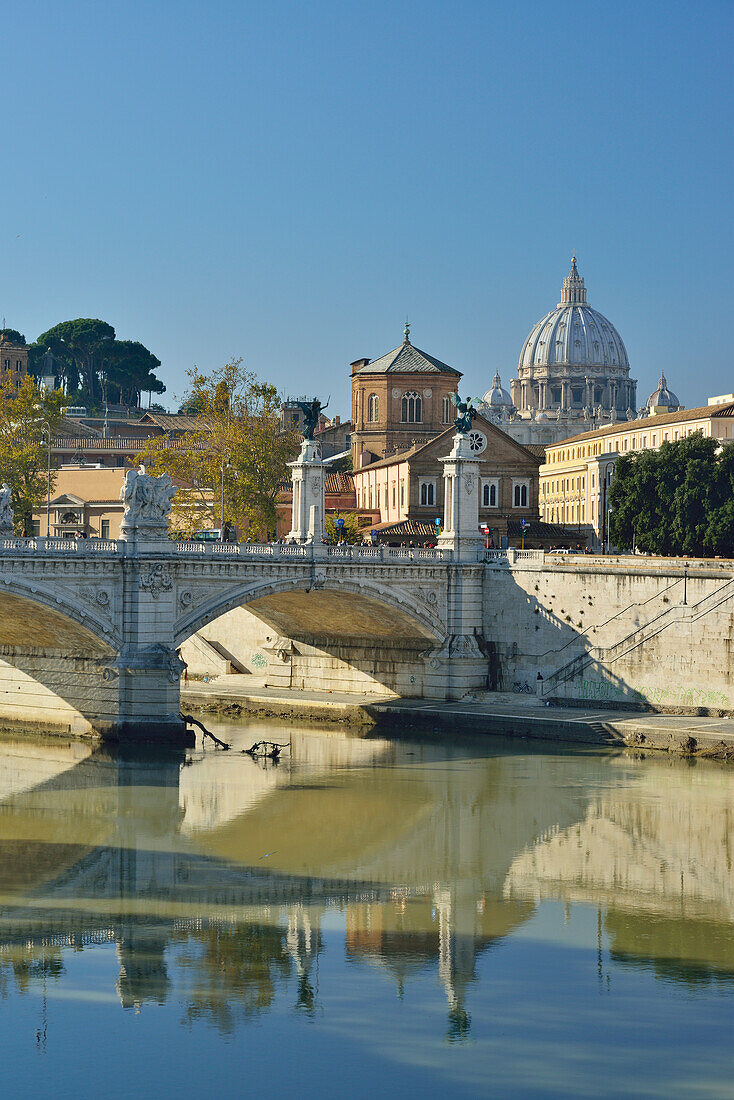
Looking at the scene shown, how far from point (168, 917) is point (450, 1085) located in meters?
7.68

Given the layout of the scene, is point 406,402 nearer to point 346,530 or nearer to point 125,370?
point 346,530

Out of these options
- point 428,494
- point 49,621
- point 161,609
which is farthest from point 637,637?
point 428,494

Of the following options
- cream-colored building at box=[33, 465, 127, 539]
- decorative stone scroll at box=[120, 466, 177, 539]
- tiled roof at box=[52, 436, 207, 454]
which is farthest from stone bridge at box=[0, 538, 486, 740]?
tiled roof at box=[52, 436, 207, 454]

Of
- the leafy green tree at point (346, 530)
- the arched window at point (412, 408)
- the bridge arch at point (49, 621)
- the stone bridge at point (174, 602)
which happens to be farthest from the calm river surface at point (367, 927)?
the arched window at point (412, 408)

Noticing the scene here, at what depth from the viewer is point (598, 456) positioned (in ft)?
285

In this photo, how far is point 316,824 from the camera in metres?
31.3

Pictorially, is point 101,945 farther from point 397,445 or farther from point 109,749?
point 397,445

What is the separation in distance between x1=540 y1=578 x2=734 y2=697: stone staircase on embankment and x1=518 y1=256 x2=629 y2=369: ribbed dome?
122909 mm

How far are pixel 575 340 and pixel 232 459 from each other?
114468 millimetres

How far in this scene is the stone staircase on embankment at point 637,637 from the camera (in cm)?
3991

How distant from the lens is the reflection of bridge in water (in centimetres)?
2273

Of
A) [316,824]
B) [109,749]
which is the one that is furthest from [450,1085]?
[109,749]

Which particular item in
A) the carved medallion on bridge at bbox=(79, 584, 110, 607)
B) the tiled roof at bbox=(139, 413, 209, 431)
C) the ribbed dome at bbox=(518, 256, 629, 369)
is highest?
the ribbed dome at bbox=(518, 256, 629, 369)

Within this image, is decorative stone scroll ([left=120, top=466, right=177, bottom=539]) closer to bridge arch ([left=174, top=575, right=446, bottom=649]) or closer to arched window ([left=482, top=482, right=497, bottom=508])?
bridge arch ([left=174, top=575, right=446, bottom=649])
